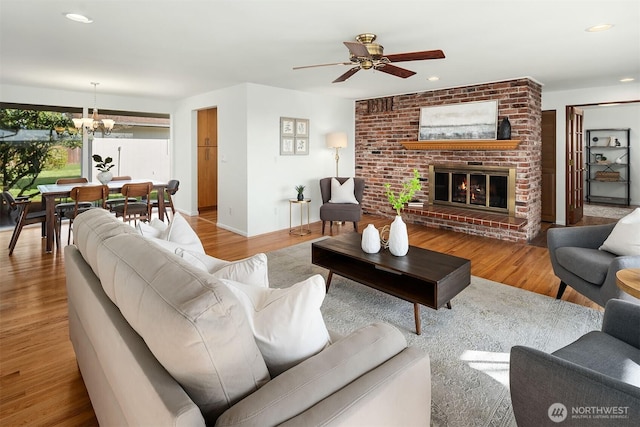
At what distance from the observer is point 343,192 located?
5762 mm

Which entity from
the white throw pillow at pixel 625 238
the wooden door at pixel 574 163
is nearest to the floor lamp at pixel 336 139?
the wooden door at pixel 574 163

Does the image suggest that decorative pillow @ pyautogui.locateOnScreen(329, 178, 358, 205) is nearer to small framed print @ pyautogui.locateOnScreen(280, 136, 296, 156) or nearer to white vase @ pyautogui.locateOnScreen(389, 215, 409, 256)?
small framed print @ pyautogui.locateOnScreen(280, 136, 296, 156)

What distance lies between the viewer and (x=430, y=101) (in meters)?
5.90

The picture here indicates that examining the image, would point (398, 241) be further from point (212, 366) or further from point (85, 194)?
point (85, 194)

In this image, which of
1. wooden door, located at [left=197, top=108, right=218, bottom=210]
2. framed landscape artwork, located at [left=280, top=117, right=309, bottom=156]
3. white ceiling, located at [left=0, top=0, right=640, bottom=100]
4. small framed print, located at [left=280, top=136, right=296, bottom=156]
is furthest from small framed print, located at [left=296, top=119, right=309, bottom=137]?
wooden door, located at [left=197, top=108, right=218, bottom=210]

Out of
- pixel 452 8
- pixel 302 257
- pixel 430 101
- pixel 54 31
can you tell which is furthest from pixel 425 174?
pixel 54 31

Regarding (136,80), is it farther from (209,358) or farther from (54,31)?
(209,358)

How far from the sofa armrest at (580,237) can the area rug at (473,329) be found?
0.49 metres

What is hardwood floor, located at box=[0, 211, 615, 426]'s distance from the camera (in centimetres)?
181

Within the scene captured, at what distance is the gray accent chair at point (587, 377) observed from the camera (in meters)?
1.00

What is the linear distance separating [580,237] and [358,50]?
2442 mm

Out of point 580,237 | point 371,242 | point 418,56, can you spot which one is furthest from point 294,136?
point 580,237

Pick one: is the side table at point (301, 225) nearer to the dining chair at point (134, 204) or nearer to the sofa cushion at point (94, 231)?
the dining chair at point (134, 204)

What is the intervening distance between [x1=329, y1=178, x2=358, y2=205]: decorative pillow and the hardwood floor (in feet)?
1.67
